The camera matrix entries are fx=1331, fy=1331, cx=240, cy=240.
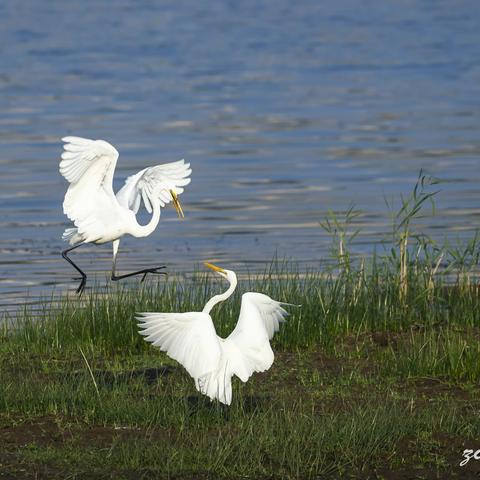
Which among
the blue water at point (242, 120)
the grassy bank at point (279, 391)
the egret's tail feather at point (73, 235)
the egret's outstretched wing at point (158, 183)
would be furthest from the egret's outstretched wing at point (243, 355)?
the blue water at point (242, 120)

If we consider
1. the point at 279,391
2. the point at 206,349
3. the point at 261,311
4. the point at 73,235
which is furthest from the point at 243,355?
the point at 73,235

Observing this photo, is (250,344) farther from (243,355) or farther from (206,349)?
(206,349)

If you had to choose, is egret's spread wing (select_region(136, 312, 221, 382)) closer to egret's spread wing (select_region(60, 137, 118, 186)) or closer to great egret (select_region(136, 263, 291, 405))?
great egret (select_region(136, 263, 291, 405))

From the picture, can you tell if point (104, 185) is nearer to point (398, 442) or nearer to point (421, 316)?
point (421, 316)

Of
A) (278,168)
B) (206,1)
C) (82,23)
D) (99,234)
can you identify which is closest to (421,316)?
(99,234)

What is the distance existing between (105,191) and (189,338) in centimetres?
287

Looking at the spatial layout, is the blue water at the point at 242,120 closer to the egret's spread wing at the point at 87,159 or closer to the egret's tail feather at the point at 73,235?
the egret's tail feather at the point at 73,235

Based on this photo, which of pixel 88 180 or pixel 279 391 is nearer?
pixel 279 391

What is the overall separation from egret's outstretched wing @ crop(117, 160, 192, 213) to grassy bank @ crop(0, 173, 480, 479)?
0.72 m

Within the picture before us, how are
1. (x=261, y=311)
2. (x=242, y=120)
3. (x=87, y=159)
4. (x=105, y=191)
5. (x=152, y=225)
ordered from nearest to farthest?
(x=261, y=311)
(x=87, y=159)
(x=105, y=191)
(x=152, y=225)
(x=242, y=120)

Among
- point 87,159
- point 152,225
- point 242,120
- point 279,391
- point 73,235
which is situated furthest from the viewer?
point 242,120

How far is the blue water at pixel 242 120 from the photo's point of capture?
1457 centimetres

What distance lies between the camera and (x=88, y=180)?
935 cm

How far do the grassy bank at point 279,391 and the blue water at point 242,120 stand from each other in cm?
287
